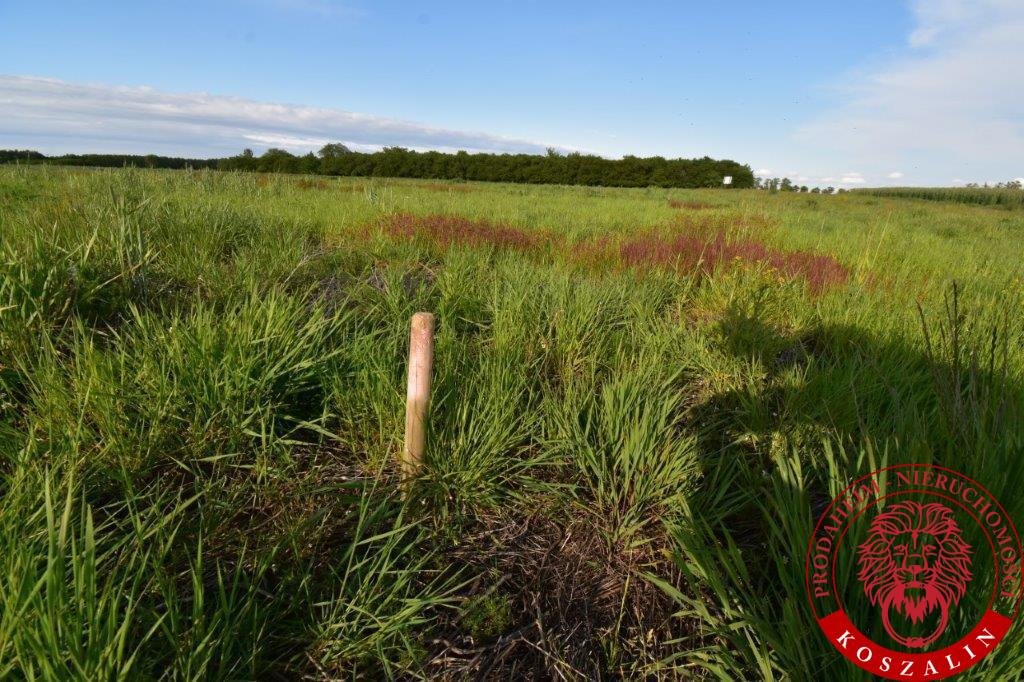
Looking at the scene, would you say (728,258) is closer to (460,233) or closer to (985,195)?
(460,233)

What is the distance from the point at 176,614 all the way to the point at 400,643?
0.57 metres

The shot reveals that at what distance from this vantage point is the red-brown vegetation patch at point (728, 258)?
4.12 meters

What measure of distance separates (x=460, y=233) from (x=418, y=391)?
372 centimetres

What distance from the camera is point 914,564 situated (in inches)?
40.3

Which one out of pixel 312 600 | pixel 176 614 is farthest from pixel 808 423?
pixel 176 614

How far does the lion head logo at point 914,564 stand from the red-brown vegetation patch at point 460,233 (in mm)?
3869

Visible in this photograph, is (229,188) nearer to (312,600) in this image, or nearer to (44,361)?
(44,361)

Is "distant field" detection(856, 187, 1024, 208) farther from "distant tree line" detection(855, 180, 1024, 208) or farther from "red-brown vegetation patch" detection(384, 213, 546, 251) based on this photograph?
"red-brown vegetation patch" detection(384, 213, 546, 251)

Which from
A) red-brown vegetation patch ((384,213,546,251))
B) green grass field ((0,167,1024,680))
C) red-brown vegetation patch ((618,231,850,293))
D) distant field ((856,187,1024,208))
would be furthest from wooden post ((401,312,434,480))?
distant field ((856,187,1024,208))

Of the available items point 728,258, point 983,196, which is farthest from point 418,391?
point 983,196

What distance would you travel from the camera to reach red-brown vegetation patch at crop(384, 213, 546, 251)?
487 centimetres

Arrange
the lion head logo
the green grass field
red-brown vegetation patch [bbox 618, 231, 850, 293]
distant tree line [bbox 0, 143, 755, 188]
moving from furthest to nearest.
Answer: distant tree line [bbox 0, 143, 755, 188] < red-brown vegetation patch [bbox 618, 231, 850, 293] < the green grass field < the lion head logo

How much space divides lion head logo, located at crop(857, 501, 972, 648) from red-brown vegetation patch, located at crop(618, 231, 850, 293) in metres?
3.12

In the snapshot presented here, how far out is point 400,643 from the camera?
133 cm
